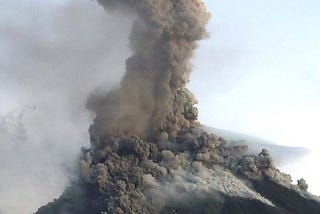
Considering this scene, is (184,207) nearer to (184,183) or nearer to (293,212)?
(184,183)

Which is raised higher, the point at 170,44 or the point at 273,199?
the point at 170,44

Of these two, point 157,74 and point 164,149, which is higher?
point 157,74

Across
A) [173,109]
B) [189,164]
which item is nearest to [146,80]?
[173,109]

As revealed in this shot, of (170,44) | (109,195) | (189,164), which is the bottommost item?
(109,195)
